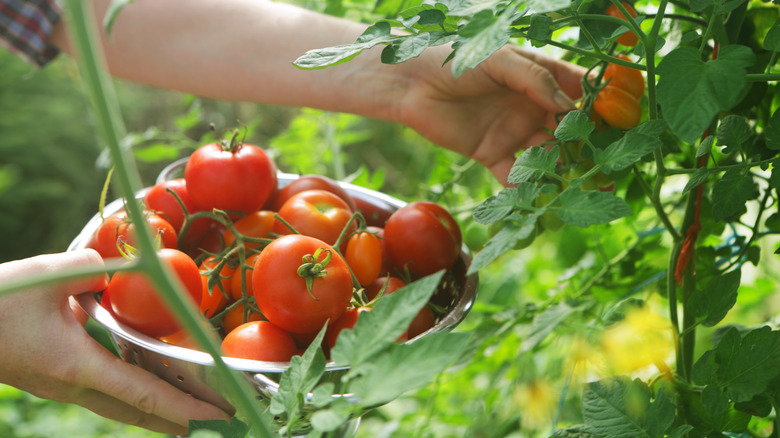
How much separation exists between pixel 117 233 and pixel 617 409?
1.38ft

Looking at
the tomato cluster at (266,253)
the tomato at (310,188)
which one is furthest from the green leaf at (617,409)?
the tomato at (310,188)

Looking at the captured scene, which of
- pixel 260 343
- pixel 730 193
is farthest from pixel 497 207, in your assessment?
pixel 260 343

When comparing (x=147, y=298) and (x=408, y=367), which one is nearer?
(x=408, y=367)

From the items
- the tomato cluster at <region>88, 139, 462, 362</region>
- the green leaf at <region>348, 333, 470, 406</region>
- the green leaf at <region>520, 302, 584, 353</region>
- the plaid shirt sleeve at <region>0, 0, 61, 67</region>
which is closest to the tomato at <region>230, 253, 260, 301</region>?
the tomato cluster at <region>88, 139, 462, 362</region>

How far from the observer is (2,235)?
8.39 feet

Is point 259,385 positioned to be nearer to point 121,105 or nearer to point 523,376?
point 523,376

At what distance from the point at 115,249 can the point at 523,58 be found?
406 mm

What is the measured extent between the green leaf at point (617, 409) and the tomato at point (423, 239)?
26cm

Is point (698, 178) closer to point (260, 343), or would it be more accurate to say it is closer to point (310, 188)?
point (260, 343)

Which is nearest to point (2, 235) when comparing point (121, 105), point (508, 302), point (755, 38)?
point (121, 105)

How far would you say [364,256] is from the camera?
0.59 meters

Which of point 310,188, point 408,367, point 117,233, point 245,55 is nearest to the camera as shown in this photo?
point 408,367

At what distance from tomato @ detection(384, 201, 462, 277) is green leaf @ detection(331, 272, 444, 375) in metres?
0.34

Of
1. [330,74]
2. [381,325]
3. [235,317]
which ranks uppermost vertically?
[381,325]
